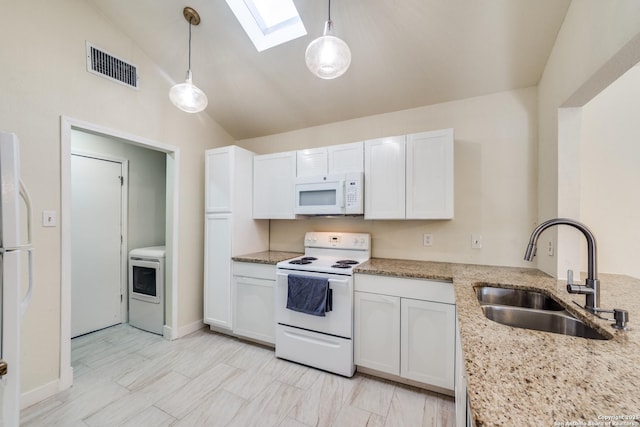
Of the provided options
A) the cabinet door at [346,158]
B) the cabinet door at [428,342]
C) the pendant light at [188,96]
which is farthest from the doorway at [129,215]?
the cabinet door at [428,342]

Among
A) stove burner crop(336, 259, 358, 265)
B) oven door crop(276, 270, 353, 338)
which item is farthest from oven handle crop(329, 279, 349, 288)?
stove burner crop(336, 259, 358, 265)

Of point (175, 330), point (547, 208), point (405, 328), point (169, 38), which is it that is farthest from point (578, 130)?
point (175, 330)

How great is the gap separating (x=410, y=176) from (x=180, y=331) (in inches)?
117

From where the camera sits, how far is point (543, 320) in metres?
1.32

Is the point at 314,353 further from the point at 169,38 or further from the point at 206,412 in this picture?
the point at 169,38

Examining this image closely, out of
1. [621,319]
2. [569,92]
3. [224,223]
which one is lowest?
[621,319]

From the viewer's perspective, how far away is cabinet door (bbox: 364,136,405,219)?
7.88ft

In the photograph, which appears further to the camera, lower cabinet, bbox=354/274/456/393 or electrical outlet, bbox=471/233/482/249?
electrical outlet, bbox=471/233/482/249

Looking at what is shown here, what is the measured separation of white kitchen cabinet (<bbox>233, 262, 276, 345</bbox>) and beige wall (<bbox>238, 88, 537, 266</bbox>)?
1209 mm

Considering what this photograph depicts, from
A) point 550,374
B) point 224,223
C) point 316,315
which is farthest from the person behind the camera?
point 224,223

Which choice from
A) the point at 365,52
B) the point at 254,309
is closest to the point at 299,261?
the point at 254,309

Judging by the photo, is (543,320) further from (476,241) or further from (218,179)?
(218,179)

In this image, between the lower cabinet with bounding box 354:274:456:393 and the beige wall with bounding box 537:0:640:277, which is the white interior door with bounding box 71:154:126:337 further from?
the beige wall with bounding box 537:0:640:277

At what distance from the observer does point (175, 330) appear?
113 inches
